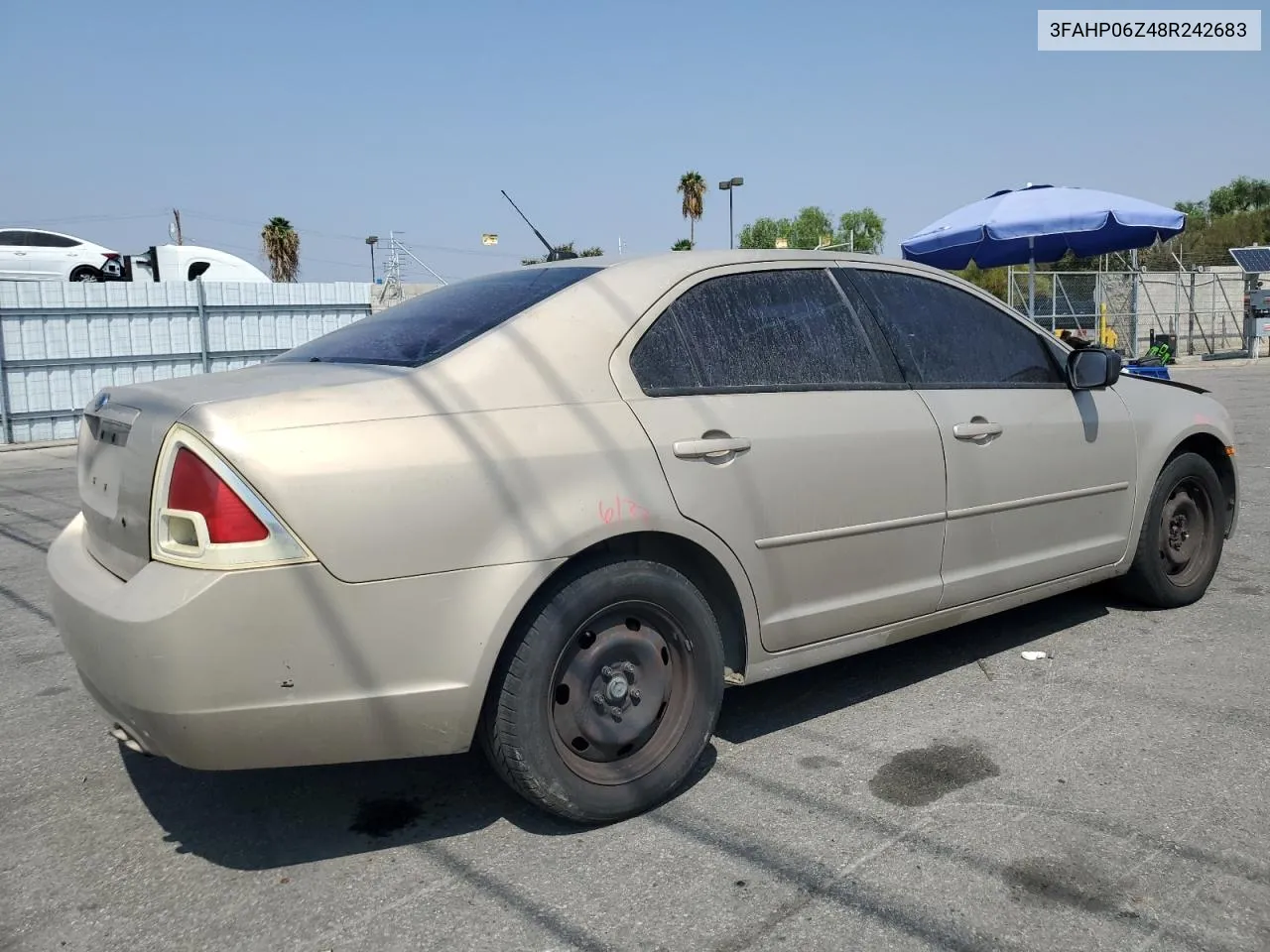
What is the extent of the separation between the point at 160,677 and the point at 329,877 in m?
0.71

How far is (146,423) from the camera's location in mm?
2682

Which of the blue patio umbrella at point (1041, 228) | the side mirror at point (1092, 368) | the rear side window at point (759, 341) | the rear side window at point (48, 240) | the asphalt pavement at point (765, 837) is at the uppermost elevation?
the rear side window at point (48, 240)

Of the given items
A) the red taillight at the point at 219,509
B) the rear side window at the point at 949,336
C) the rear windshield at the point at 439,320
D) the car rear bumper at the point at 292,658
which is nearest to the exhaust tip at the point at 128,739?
the car rear bumper at the point at 292,658

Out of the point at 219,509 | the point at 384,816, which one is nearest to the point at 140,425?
the point at 219,509

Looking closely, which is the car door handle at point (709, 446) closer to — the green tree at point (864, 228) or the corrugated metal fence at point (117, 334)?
the corrugated metal fence at point (117, 334)

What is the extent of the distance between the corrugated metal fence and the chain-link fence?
47.3 feet

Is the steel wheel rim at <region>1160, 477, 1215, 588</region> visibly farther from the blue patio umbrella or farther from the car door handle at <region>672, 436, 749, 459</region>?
the blue patio umbrella

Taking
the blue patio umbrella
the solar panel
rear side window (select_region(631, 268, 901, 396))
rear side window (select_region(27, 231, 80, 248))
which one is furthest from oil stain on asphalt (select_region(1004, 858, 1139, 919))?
the solar panel

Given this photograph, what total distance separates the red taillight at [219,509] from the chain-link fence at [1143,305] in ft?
70.0

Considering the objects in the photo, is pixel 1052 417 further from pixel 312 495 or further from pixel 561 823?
pixel 312 495

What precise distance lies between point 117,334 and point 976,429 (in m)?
14.5

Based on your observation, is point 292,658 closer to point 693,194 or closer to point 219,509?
point 219,509

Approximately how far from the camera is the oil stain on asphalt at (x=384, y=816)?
300 cm

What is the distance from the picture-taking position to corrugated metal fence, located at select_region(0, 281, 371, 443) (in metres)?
14.6
